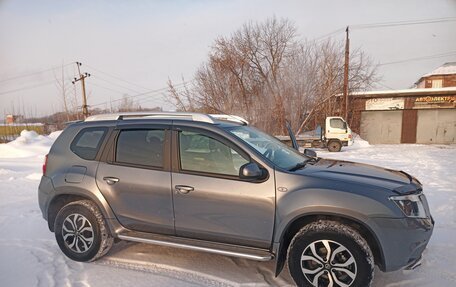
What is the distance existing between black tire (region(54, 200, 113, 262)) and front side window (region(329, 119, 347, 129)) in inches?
613

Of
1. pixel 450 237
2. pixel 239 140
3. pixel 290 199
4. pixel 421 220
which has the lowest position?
pixel 450 237

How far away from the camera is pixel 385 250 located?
2520 mm

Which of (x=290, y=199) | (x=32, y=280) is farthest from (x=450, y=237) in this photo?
(x=32, y=280)

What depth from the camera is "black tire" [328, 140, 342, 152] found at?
1653cm

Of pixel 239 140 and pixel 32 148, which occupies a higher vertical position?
pixel 239 140

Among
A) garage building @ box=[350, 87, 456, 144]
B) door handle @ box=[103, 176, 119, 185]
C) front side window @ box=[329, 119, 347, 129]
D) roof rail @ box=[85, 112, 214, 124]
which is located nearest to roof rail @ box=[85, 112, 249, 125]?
roof rail @ box=[85, 112, 214, 124]

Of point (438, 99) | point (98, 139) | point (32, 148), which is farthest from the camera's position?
point (438, 99)

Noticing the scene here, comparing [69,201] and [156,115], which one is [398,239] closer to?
[156,115]

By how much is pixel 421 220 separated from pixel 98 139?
11.9ft

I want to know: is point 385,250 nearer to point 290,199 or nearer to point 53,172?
point 290,199

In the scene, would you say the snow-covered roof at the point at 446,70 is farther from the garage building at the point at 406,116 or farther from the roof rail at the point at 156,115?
the roof rail at the point at 156,115

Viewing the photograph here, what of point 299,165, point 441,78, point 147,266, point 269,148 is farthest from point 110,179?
point 441,78

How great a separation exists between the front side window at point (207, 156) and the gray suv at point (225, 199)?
0.01 m

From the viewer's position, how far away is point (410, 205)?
2600 mm
